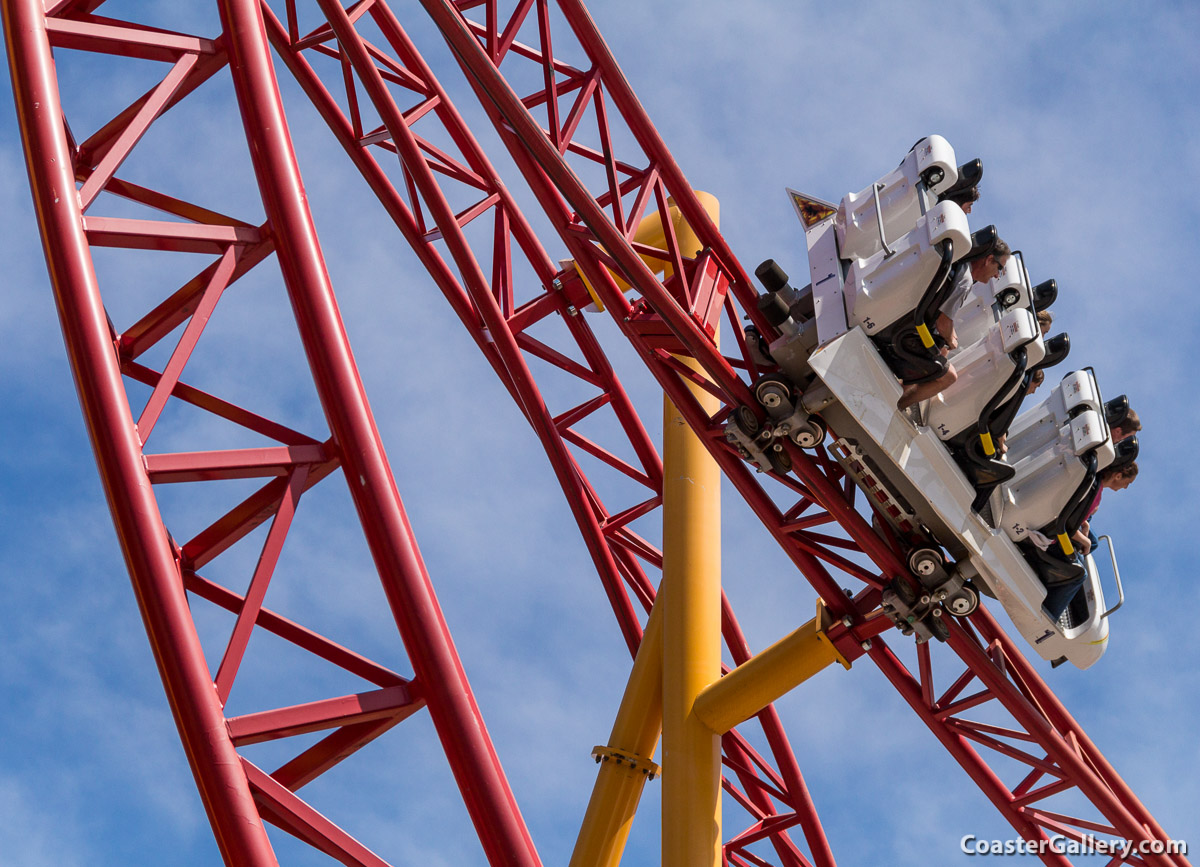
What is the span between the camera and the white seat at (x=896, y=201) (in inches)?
356

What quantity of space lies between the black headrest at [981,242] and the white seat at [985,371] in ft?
1.36

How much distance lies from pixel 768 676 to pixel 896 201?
10.7ft

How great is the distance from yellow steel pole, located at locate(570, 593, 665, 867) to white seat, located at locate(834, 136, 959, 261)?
9.25 feet

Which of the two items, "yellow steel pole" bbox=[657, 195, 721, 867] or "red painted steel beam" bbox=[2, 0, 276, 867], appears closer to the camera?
"red painted steel beam" bbox=[2, 0, 276, 867]

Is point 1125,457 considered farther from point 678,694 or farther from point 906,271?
point 678,694

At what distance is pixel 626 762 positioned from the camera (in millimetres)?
10008

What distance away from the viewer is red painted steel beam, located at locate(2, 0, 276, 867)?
6.09 m

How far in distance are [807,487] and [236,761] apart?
4373 millimetres

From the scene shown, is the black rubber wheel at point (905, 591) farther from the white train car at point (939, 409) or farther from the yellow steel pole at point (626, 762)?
the yellow steel pole at point (626, 762)

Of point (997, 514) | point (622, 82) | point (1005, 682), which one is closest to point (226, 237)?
point (622, 82)

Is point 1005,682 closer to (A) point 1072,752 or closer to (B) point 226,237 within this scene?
(A) point 1072,752

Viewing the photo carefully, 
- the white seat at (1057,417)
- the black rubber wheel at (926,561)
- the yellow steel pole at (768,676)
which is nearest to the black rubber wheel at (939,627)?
the black rubber wheel at (926,561)

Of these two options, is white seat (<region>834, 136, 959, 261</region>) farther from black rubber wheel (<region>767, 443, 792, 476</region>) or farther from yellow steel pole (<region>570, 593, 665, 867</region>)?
yellow steel pole (<region>570, 593, 665, 867</region>)

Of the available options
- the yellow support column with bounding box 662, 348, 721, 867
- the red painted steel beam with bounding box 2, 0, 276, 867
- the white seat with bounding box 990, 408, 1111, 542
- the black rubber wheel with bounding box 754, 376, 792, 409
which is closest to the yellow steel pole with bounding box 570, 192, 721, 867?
the yellow support column with bounding box 662, 348, 721, 867
